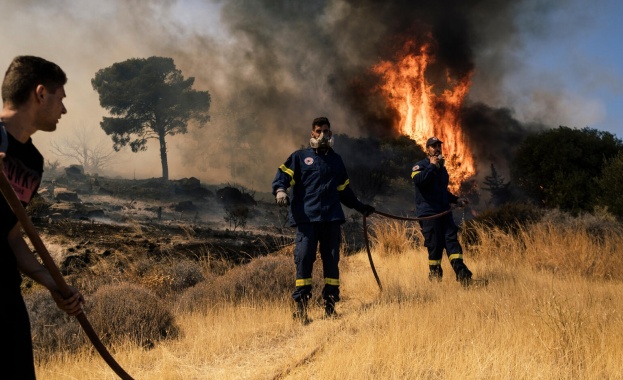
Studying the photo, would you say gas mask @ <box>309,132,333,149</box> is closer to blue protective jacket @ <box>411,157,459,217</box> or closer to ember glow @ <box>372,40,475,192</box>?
blue protective jacket @ <box>411,157,459,217</box>

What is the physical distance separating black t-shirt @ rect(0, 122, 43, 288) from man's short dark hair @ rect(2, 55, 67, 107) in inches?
7.1

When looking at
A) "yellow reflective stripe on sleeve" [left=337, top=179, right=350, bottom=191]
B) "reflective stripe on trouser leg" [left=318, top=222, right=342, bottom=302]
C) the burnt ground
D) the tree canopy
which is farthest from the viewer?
the tree canopy

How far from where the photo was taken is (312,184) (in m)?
5.48

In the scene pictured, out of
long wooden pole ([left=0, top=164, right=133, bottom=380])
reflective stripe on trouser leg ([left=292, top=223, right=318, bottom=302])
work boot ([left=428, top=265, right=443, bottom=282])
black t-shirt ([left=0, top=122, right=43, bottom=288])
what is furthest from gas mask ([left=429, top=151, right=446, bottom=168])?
black t-shirt ([left=0, top=122, right=43, bottom=288])

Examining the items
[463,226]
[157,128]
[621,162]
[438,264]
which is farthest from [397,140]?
[438,264]

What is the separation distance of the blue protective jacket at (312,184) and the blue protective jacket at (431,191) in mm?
1486

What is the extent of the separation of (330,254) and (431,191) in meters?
2.03

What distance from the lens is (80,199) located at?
24562mm

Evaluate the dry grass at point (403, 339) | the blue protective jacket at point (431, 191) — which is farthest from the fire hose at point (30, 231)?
the blue protective jacket at point (431, 191)

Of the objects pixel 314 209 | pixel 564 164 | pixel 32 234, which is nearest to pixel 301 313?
pixel 314 209

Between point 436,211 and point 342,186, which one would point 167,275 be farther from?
point 436,211

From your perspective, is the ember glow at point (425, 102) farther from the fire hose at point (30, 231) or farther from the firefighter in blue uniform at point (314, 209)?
the fire hose at point (30, 231)

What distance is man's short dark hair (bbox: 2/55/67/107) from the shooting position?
2047 mm

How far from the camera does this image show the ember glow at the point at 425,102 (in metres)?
34.9
